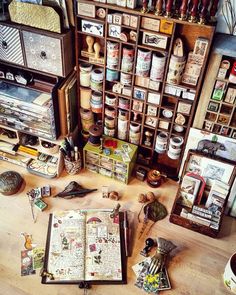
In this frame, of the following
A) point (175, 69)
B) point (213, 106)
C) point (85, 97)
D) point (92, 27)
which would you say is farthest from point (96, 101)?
point (213, 106)

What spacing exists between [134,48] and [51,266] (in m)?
1.16

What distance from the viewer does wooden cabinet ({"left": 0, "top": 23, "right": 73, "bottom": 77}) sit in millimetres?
1742

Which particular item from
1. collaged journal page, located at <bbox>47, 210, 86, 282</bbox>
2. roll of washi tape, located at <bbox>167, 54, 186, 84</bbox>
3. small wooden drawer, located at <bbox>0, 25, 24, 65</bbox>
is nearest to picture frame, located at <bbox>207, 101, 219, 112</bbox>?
roll of washi tape, located at <bbox>167, 54, 186, 84</bbox>

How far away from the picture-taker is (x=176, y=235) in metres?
1.88

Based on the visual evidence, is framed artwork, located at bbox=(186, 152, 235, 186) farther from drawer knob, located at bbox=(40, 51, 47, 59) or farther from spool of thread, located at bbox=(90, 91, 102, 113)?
drawer knob, located at bbox=(40, 51, 47, 59)

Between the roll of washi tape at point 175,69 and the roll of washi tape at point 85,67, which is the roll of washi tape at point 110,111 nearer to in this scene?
the roll of washi tape at point 85,67

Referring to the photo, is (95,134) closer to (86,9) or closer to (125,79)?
(125,79)

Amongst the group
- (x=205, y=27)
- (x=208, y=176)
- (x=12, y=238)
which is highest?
(x=205, y=27)

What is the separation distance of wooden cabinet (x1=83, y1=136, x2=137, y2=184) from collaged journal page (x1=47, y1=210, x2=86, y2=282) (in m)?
0.35

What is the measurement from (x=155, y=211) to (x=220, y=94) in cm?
75

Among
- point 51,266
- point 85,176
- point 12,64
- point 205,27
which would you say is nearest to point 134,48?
point 205,27

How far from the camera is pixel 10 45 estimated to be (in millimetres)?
1842

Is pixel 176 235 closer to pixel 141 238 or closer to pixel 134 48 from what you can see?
pixel 141 238

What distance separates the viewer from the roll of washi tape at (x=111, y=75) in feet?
6.10
